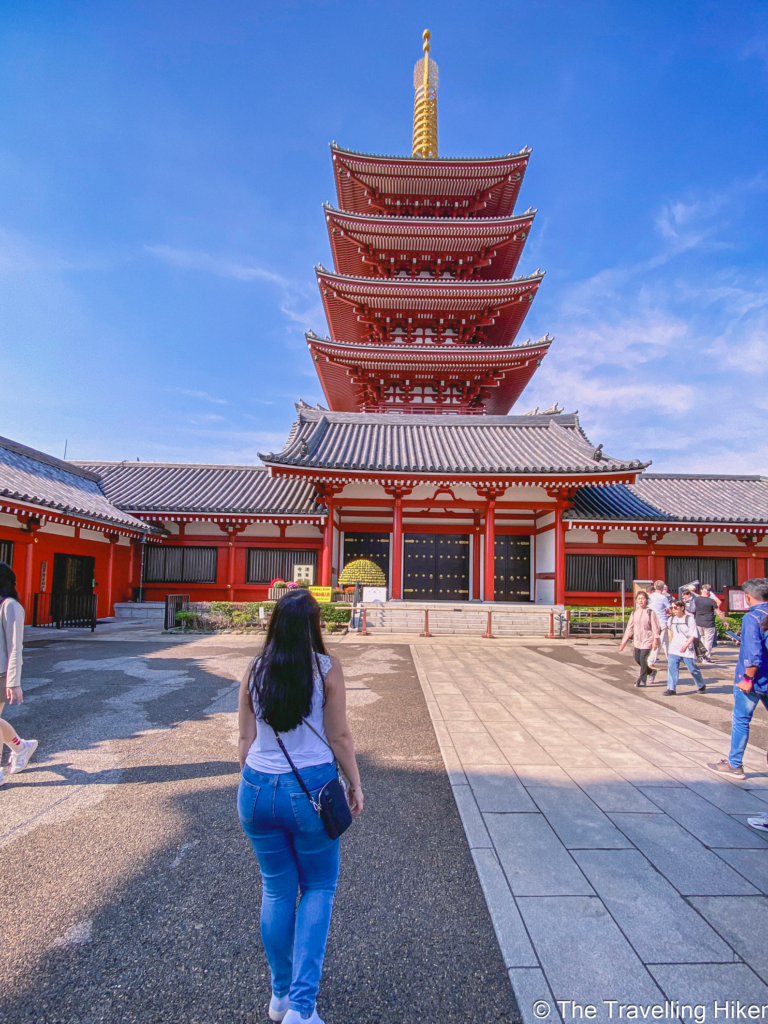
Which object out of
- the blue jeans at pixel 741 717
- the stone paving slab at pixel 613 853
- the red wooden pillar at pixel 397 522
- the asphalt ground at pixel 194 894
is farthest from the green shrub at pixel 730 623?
the asphalt ground at pixel 194 894

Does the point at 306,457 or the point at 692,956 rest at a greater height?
the point at 306,457

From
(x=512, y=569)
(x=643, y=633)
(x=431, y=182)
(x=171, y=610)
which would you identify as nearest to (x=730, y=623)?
(x=512, y=569)

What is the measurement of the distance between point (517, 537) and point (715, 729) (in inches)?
505

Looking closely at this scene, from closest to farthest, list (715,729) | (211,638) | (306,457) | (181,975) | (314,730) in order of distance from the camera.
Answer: (314,730), (181,975), (715,729), (211,638), (306,457)

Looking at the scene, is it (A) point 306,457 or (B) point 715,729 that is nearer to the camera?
(B) point 715,729

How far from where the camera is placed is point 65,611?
13.7 m

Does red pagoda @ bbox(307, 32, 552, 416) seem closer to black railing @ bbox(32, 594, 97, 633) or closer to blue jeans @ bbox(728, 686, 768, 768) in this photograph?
black railing @ bbox(32, 594, 97, 633)

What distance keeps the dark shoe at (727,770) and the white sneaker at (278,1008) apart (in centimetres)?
401

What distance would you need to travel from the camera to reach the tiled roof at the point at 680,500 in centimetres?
1647

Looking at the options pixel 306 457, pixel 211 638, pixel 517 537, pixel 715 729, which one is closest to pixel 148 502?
pixel 306 457

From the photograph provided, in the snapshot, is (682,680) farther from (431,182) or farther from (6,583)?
(431,182)

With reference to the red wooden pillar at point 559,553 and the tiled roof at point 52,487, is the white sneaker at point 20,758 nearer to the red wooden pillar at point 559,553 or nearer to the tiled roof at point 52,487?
the tiled roof at point 52,487

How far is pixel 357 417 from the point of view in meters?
19.1

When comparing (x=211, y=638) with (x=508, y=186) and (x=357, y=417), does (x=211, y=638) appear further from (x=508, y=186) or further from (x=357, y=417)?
(x=508, y=186)
